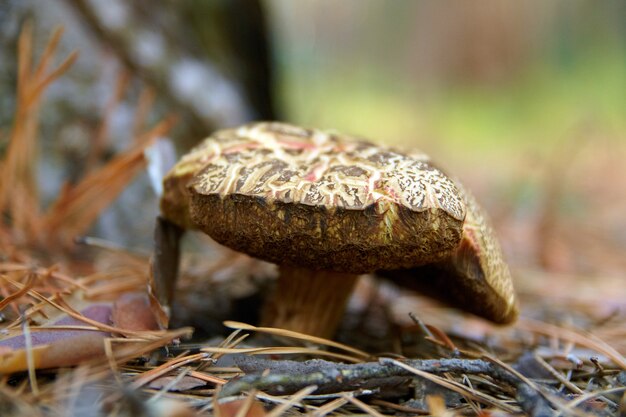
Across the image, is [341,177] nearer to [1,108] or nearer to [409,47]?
[1,108]

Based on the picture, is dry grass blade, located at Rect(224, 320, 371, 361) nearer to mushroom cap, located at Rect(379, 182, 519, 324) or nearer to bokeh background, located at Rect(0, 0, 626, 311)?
mushroom cap, located at Rect(379, 182, 519, 324)

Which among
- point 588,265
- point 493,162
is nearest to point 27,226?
point 588,265

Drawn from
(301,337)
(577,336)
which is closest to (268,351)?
(301,337)

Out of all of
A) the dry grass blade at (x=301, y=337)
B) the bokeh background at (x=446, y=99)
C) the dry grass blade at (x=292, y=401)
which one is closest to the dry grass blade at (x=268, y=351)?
the dry grass blade at (x=301, y=337)

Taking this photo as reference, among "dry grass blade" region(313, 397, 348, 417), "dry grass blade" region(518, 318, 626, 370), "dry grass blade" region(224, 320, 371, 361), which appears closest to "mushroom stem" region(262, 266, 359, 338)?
"dry grass blade" region(224, 320, 371, 361)

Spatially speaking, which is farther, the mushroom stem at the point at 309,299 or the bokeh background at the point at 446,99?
the bokeh background at the point at 446,99

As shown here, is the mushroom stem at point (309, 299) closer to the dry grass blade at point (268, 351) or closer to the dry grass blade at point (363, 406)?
the dry grass blade at point (268, 351)
